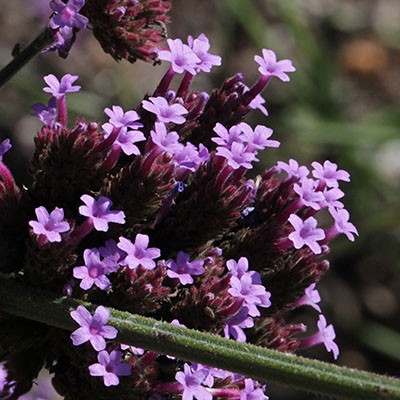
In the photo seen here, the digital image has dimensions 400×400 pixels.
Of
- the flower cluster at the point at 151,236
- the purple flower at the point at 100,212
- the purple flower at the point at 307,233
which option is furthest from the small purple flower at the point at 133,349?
the purple flower at the point at 307,233

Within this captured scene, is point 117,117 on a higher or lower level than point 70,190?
higher

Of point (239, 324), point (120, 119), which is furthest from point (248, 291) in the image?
point (120, 119)

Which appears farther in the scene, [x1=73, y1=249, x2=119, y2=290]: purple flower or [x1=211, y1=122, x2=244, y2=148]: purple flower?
[x1=211, y1=122, x2=244, y2=148]: purple flower

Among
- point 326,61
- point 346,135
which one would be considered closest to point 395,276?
point 346,135

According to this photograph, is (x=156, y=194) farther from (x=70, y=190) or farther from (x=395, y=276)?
(x=395, y=276)

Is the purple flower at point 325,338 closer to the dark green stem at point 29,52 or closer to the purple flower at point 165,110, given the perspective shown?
the purple flower at point 165,110

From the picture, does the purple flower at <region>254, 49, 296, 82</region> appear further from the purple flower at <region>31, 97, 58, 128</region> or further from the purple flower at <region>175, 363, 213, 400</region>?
the purple flower at <region>175, 363, 213, 400</region>

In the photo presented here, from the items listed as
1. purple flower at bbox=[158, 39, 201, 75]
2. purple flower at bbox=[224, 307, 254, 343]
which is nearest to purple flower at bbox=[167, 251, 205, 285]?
purple flower at bbox=[224, 307, 254, 343]

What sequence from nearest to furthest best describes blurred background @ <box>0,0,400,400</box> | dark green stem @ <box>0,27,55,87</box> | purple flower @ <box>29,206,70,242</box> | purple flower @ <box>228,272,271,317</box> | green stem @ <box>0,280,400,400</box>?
1. green stem @ <box>0,280,400,400</box>
2. purple flower @ <box>29,206,70,242</box>
3. purple flower @ <box>228,272,271,317</box>
4. dark green stem @ <box>0,27,55,87</box>
5. blurred background @ <box>0,0,400,400</box>
